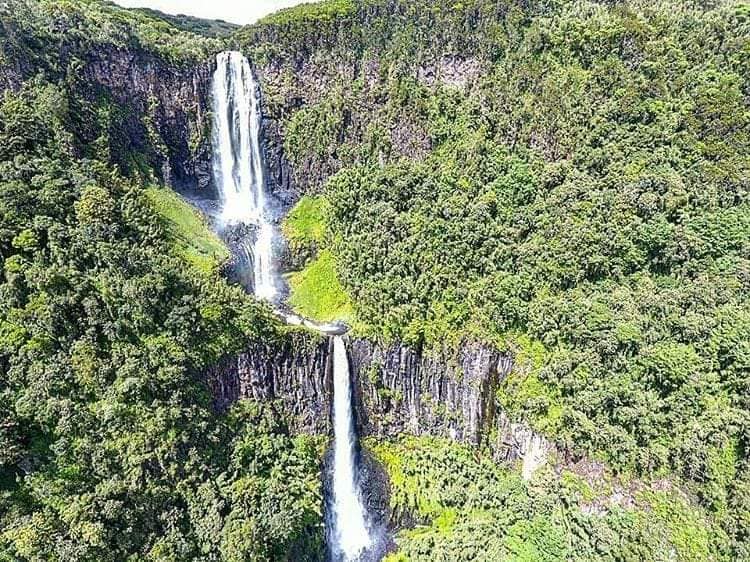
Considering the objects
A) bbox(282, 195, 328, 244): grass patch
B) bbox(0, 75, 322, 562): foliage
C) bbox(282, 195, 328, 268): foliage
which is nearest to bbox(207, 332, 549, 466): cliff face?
bbox(0, 75, 322, 562): foliage

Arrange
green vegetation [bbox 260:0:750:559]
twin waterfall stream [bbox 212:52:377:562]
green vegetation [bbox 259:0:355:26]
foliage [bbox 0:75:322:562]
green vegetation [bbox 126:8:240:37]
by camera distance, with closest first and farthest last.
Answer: foliage [bbox 0:75:322:562], green vegetation [bbox 260:0:750:559], twin waterfall stream [bbox 212:52:377:562], green vegetation [bbox 259:0:355:26], green vegetation [bbox 126:8:240:37]

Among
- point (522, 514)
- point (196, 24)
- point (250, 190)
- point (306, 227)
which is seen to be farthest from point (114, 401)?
point (196, 24)

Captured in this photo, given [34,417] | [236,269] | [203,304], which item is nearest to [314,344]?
[203,304]

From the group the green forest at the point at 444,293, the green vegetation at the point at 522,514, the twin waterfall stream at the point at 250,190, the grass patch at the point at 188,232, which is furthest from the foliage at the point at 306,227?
the green vegetation at the point at 522,514

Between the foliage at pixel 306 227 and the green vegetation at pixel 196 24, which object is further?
the green vegetation at pixel 196 24

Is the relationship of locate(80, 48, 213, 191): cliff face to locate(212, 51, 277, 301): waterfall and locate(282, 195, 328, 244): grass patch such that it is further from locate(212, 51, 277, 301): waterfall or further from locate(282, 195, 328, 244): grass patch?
locate(282, 195, 328, 244): grass patch

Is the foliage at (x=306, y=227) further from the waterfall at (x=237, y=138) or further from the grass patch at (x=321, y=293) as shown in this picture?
the waterfall at (x=237, y=138)
